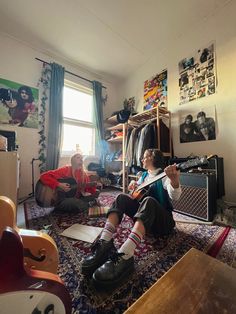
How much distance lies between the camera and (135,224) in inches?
33.9

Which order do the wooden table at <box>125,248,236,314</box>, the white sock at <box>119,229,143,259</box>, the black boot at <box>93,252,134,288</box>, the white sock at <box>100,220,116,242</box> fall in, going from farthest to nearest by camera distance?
1. the white sock at <box>100,220,116,242</box>
2. the white sock at <box>119,229,143,259</box>
3. the black boot at <box>93,252,134,288</box>
4. the wooden table at <box>125,248,236,314</box>

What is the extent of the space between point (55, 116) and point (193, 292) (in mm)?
2640

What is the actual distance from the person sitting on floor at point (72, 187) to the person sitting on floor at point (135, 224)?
28.7 inches

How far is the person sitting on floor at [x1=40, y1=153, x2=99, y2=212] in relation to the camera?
1.61m

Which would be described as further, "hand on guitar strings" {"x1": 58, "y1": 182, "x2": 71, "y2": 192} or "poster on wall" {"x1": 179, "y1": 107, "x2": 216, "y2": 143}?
"poster on wall" {"x1": 179, "y1": 107, "x2": 216, "y2": 143}

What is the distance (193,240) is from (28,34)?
122 inches

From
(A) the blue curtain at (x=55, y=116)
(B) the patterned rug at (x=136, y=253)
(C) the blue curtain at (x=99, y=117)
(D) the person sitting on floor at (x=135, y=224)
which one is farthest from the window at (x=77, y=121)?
(D) the person sitting on floor at (x=135, y=224)

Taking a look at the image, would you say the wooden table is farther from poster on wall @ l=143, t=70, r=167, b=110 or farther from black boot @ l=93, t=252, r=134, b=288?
poster on wall @ l=143, t=70, r=167, b=110

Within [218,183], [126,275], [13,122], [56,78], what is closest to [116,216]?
[126,275]

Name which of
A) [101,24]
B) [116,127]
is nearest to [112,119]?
[116,127]

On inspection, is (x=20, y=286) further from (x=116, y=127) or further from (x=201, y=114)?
(x=116, y=127)

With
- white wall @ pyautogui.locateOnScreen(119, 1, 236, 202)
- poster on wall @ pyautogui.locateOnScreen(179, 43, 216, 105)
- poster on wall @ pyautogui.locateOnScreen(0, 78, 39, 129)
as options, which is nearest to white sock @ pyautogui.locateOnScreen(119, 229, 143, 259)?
white wall @ pyautogui.locateOnScreen(119, 1, 236, 202)

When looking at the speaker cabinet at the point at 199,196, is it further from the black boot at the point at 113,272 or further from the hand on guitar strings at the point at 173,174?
the black boot at the point at 113,272

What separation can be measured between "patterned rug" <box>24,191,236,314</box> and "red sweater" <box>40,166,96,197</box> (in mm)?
304
